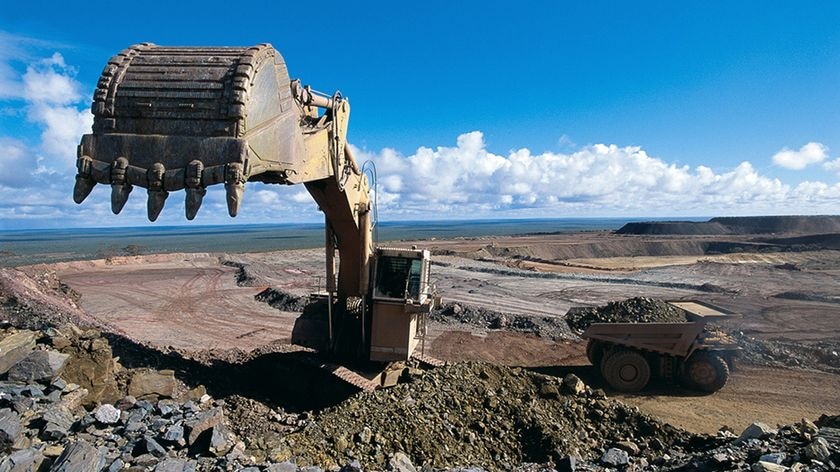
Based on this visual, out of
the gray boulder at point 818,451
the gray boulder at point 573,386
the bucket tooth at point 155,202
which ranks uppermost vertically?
the bucket tooth at point 155,202

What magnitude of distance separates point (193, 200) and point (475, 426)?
192 inches

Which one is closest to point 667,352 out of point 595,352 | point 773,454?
point 595,352

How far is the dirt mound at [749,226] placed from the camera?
82312 mm

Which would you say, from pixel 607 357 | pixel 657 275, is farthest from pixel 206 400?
pixel 657 275

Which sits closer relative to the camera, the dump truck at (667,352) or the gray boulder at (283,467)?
the gray boulder at (283,467)

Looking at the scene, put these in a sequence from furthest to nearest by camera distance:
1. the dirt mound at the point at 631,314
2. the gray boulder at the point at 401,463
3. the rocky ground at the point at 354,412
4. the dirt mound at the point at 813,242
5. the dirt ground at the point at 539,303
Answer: the dirt mound at the point at 813,242 < the dirt mound at the point at 631,314 < the dirt ground at the point at 539,303 < the gray boulder at the point at 401,463 < the rocky ground at the point at 354,412

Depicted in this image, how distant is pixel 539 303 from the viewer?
78.1 ft

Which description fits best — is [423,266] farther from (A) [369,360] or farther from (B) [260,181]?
(B) [260,181]

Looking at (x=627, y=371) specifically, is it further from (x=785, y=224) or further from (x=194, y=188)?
(x=785, y=224)

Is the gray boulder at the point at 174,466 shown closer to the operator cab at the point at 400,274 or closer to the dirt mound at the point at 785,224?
the operator cab at the point at 400,274

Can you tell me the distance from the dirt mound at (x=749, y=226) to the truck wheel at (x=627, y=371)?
85.1 meters

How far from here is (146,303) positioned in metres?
22.6

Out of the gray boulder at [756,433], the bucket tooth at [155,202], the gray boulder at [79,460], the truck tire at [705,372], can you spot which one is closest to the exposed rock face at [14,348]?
the gray boulder at [79,460]

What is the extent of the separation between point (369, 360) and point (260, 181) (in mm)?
4334
